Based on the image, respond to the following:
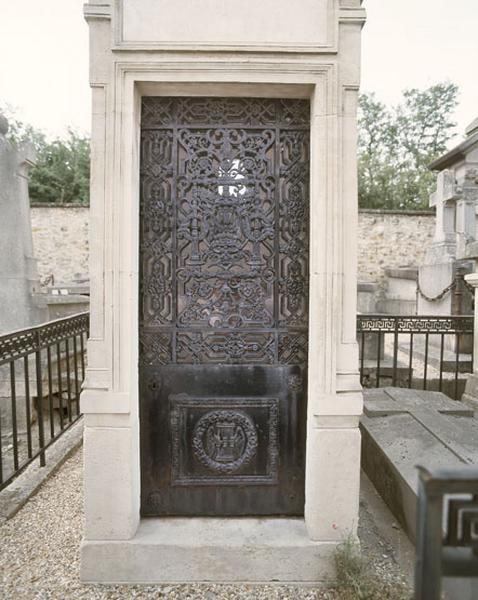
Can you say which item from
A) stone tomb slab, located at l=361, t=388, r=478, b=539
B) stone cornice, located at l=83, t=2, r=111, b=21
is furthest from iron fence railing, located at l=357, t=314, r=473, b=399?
stone cornice, located at l=83, t=2, r=111, b=21

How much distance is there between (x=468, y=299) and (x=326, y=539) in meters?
6.09

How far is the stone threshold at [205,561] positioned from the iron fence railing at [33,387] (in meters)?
1.12

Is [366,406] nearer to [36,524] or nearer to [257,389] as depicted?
[257,389]

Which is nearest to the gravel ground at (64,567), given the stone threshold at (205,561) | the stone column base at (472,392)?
the stone threshold at (205,561)

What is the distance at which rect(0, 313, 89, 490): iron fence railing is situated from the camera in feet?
10.4

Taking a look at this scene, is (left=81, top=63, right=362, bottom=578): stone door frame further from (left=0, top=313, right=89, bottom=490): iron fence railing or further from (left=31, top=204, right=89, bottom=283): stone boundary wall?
(left=31, top=204, right=89, bottom=283): stone boundary wall

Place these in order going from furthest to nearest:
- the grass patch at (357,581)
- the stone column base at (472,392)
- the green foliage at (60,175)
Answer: the green foliage at (60,175), the stone column base at (472,392), the grass patch at (357,581)

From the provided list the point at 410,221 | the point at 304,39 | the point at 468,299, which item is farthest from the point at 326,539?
the point at 410,221

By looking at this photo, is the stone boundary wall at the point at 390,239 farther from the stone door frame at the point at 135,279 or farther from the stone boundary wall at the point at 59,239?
the stone door frame at the point at 135,279

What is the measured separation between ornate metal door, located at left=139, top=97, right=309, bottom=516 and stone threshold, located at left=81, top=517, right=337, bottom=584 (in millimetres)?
239

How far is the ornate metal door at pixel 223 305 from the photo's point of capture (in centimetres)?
246

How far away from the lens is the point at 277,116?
2.46m

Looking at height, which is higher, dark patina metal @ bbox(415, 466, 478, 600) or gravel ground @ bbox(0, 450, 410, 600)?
dark patina metal @ bbox(415, 466, 478, 600)

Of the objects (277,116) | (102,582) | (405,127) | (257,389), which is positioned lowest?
(102,582)
